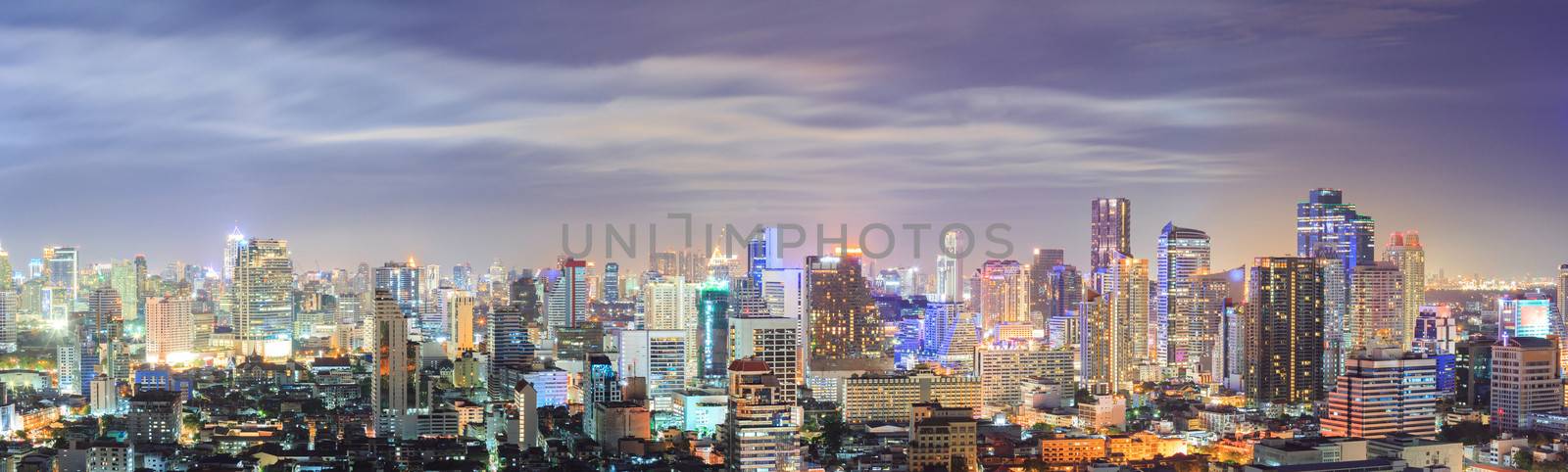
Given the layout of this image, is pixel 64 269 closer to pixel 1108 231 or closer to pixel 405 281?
pixel 405 281

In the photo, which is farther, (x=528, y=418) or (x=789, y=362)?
(x=789, y=362)

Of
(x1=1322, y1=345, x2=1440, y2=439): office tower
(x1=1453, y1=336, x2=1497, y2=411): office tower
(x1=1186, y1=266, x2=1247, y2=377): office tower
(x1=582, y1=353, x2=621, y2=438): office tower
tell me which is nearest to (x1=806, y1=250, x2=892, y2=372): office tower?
(x1=1186, y1=266, x2=1247, y2=377): office tower

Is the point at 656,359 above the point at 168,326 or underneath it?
underneath

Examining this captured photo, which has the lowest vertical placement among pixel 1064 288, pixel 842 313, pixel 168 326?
pixel 168 326

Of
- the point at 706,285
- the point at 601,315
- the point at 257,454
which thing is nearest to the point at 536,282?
the point at 601,315

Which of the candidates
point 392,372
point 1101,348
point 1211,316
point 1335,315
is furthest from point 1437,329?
point 392,372

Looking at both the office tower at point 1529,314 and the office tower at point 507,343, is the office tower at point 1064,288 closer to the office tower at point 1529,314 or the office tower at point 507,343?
the office tower at point 1529,314
